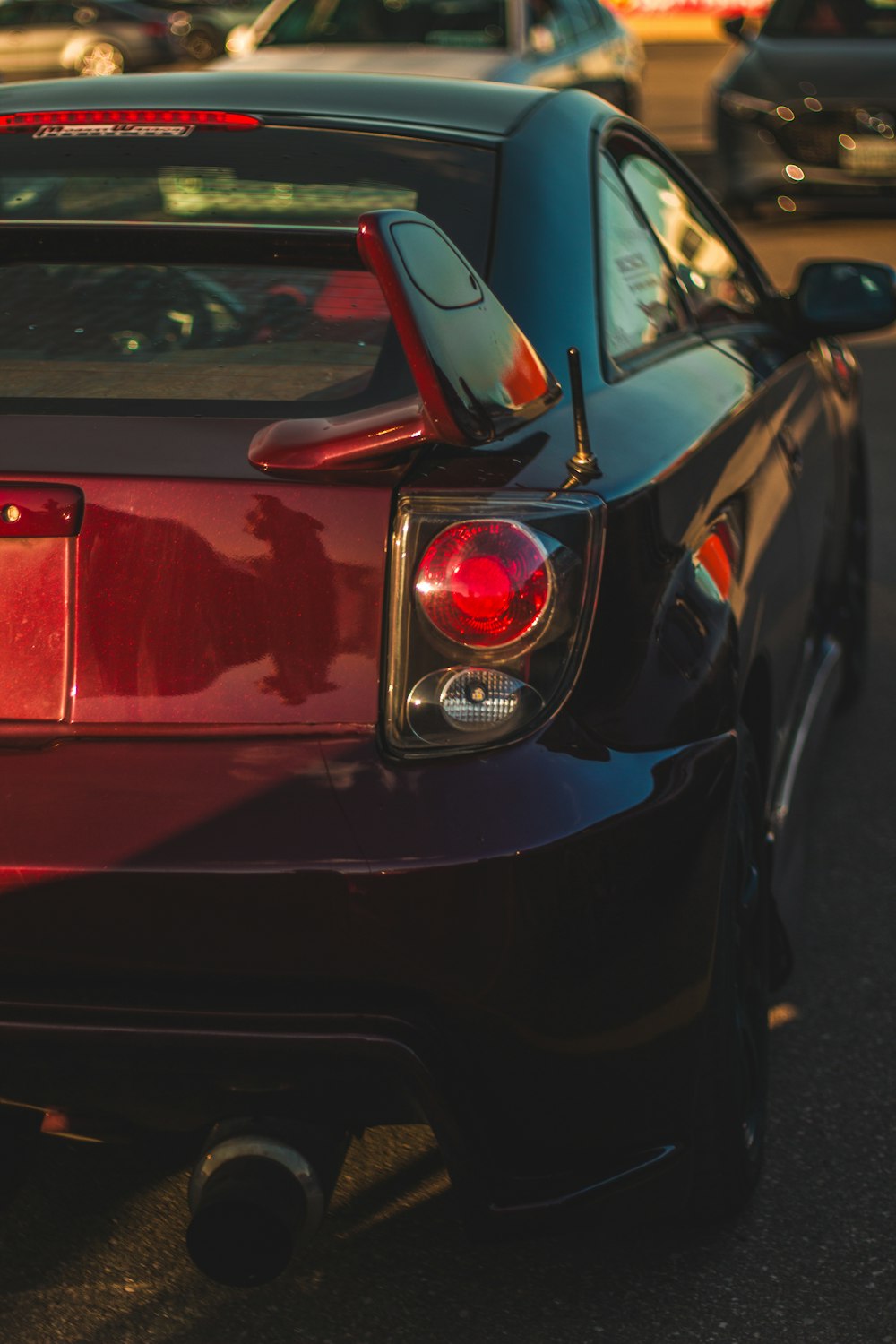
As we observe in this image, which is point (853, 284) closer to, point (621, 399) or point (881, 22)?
point (621, 399)

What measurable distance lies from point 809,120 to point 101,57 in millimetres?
16287

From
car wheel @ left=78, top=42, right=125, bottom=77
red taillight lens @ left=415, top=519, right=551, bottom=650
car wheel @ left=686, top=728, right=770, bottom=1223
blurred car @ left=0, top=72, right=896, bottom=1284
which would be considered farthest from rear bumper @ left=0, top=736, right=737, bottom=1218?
car wheel @ left=78, top=42, right=125, bottom=77

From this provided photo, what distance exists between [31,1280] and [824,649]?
228cm

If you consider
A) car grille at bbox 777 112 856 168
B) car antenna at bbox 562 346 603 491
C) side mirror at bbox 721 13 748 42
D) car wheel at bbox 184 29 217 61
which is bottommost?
car wheel at bbox 184 29 217 61

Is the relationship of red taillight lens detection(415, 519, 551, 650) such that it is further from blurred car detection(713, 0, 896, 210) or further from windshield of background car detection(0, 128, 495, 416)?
blurred car detection(713, 0, 896, 210)

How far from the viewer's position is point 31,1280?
2525 millimetres

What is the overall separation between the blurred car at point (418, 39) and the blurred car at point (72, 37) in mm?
14095

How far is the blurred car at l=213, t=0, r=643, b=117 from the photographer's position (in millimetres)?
10867

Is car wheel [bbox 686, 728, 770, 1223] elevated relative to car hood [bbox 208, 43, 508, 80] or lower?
elevated

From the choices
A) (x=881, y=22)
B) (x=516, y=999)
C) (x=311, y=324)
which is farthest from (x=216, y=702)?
(x=881, y=22)

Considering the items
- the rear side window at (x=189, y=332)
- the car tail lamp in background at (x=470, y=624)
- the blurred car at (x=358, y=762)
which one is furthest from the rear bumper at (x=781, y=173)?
the car tail lamp in background at (x=470, y=624)

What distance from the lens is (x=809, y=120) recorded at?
39.0 feet

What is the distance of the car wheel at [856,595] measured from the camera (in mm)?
4613

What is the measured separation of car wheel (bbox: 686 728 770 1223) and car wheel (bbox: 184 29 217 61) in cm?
2679
